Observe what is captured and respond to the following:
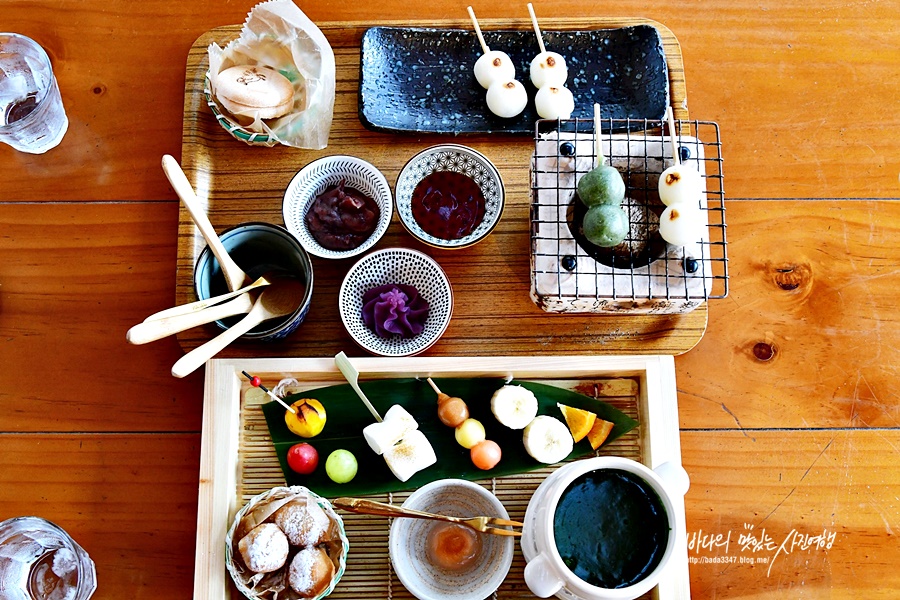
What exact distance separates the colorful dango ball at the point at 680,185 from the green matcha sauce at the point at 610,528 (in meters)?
0.45

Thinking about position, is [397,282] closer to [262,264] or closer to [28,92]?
[262,264]

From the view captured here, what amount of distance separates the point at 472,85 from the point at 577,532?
2.84 ft

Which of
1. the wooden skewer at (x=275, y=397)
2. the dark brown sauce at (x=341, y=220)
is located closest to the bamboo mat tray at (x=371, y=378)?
the wooden skewer at (x=275, y=397)

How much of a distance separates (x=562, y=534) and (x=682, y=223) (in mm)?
516

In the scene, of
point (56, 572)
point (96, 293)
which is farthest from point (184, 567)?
point (96, 293)

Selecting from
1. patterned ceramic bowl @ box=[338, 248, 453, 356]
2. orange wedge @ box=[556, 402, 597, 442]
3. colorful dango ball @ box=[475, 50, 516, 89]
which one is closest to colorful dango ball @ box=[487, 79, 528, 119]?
colorful dango ball @ box=[475, 50, 516, 89]

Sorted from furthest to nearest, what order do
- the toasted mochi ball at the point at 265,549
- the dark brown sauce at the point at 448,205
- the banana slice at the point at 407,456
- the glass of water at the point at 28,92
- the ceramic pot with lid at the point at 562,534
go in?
the glass of water at the point at 28,92, the dark brown sauce at the point at 448,205, the banana slice at the point at 407,456, the toasted mochi ball at the point at 265,549, the ceramic pot with lid at the point at 562,534

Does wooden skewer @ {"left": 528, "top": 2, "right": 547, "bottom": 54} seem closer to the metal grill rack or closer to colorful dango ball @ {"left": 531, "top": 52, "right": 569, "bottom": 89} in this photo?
colorful dango ball @ {"left": 531, "top": 52, "right": 569, "bottom": 89}

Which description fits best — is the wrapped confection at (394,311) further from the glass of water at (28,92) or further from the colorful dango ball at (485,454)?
the glass of water at (28,92)

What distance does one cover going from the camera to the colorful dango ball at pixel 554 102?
4.33 feet

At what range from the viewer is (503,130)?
136 centimetres

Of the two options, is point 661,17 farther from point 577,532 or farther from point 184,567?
point 184,567

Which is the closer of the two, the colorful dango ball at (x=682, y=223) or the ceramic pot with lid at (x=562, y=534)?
the ceramic pot with lid at (x=562, y=534)

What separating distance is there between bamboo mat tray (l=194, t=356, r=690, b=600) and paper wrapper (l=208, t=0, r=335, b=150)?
1.46 ft
